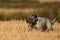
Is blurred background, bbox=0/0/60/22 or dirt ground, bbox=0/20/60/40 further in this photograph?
blurred background, bbox=0/0/60/22

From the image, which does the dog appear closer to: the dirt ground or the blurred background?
the dirt ground

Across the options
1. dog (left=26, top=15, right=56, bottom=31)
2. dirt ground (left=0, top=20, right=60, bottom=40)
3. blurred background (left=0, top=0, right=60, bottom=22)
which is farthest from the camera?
blurred background (left=0, top=0, right=60, bottom=22)

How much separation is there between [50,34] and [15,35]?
121cm

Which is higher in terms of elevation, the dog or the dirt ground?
the dog

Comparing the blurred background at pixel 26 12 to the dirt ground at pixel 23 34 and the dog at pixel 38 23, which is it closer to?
the dog at pixel 38 23

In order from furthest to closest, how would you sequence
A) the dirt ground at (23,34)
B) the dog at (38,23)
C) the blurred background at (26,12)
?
1. the blurred background at (26,12)
2. the dog at (38,23)
3. the dirt ground at (23,34)

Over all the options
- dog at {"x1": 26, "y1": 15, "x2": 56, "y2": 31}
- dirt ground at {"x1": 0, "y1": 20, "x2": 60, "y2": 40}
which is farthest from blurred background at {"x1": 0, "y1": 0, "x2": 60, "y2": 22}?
dirt ground at {"x1": 0, "y1": 20, "x2": 60, "y2": 40}

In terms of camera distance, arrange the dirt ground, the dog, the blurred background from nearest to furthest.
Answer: the dirt ground < the dog < the blurred background

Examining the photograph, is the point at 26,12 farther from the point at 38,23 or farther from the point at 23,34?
the point at 23,34

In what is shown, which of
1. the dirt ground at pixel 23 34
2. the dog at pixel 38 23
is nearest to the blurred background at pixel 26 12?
the dog at pixel 38 23

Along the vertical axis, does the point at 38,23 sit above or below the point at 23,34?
above

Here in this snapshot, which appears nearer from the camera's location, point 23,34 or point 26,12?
point 23,34

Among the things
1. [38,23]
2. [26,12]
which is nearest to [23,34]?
[38,23]

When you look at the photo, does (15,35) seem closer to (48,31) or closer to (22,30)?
(22,30)
